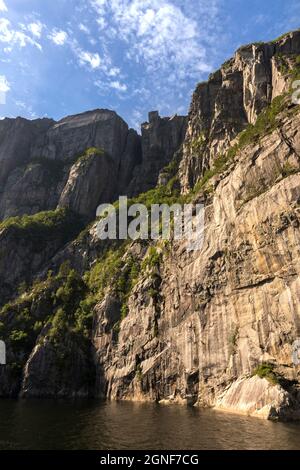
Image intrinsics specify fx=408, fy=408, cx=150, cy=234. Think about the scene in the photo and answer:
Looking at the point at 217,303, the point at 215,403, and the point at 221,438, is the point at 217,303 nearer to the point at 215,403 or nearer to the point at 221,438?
the point at 215,403

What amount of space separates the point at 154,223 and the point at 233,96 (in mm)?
37403

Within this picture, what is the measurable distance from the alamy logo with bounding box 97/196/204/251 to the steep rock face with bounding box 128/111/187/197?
691 inches

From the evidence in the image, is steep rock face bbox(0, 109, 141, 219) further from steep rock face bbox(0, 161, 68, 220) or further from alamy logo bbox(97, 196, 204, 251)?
alamy logo bbox(97, 196, 204, 251)

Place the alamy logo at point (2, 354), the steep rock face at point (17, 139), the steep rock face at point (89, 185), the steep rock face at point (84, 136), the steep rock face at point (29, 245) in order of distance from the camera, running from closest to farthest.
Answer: the alamy logo at point (2, 354) < the steep rock face at point (29, 245) < the steep rock face at point (89, 185) < the steep rock face at point (84, 136) < the steep rock face at point (17, 139)

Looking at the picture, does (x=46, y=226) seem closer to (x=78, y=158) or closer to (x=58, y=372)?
(x=78, y=158)

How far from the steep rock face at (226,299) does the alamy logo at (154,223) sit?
2.51m

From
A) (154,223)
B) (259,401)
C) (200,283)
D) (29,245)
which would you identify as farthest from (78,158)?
(259,401)

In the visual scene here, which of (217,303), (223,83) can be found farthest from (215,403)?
(223,83)

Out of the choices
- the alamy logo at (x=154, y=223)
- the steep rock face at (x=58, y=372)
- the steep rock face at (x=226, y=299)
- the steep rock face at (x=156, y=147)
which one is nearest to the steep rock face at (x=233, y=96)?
the alamy logo at (x=154, y=223)

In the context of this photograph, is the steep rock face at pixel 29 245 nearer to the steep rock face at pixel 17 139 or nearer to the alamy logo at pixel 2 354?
the alamy logo at pixel 2 354

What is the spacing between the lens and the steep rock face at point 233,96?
90188mm

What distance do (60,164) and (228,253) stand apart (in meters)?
124

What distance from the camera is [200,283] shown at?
6738cm

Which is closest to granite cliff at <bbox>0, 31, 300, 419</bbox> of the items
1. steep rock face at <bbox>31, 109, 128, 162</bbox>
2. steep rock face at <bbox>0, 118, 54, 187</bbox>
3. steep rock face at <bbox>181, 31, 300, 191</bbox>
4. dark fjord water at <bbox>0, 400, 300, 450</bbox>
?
steep rock face at <bbox>181, 31, 300, 191</bbox>
